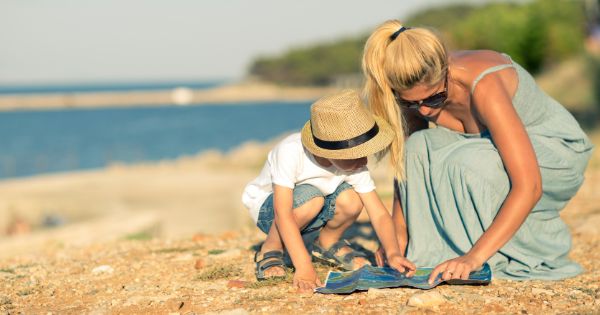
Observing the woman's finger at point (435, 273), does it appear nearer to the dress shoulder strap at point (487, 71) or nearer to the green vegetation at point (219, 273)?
the dress shoulder strap at point (487, 71)

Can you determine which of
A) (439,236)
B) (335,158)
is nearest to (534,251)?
(439,236)

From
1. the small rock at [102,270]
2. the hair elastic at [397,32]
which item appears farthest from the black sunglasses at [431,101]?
the small rock at [102,270]

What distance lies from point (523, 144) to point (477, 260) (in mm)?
574

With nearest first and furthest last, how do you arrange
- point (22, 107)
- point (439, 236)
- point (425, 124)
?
point (439, 236), point (425, 124), point (22, 107)

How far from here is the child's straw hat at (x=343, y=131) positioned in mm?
3350

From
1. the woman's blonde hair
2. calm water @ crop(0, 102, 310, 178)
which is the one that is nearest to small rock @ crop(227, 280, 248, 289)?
the woman's blonde hair

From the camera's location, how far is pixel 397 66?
3324 mm

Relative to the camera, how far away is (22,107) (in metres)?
94.9

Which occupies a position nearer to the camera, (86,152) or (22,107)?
(86,152)

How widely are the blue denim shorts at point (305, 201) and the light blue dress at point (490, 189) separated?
0.41 m

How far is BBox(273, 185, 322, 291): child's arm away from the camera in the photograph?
3.42 meters

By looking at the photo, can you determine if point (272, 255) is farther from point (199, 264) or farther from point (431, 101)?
point (431, 101)

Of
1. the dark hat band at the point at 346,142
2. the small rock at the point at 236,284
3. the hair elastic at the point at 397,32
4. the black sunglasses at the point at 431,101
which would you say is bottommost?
the small rock at the point at 236,284

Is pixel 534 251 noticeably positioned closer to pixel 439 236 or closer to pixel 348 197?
pixel 439 236
